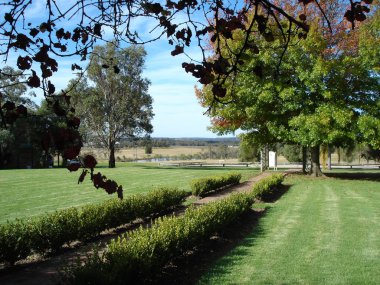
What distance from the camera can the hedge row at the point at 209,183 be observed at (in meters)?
17.5

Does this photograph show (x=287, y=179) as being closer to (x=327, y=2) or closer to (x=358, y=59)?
(x=358, y=59)

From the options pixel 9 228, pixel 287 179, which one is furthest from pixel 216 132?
pixel 9 228

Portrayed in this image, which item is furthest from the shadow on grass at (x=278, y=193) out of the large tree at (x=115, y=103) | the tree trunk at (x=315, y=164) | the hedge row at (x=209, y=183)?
the large tree at (x=115, y=103)

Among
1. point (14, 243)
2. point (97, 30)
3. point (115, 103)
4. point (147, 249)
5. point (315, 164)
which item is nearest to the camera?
point (97, 30)

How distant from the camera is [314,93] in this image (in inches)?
925

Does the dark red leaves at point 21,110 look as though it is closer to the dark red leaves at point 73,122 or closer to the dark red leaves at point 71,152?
the dark red leaves at point 73,122

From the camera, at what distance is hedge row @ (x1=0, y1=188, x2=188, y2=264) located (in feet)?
24.8

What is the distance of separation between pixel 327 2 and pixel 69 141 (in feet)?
85.1

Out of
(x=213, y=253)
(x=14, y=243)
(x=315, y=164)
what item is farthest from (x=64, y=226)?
(x=315, y=164)

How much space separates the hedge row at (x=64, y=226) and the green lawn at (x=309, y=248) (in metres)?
3.37

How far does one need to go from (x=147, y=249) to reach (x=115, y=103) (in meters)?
38.1

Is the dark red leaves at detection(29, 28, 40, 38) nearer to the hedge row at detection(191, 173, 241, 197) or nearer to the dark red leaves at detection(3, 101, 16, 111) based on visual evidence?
the dark red leaves at detection(3, 101, 16, 111)

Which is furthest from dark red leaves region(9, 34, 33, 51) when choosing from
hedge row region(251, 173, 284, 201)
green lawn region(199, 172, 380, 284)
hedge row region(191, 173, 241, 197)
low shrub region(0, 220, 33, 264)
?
hedge row region(191, 173, 241, 197)

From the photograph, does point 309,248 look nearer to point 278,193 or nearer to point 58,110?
point 58,110
